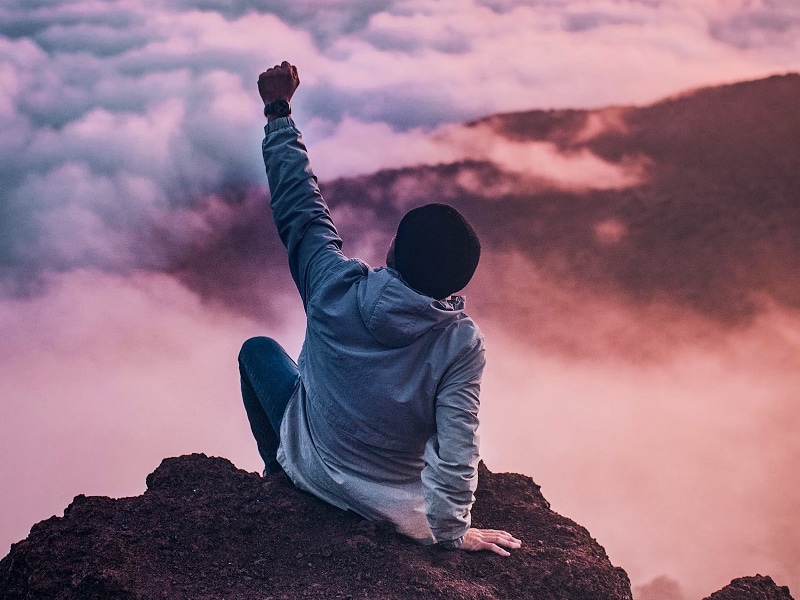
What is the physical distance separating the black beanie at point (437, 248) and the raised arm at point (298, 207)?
0.45 meters

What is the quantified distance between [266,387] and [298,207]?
0.93 meters

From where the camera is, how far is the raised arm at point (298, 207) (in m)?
3.76

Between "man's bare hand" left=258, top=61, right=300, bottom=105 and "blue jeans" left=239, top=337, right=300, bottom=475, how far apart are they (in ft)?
3.97

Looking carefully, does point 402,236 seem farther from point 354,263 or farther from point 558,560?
point 558,560

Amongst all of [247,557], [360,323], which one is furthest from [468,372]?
[247,557]

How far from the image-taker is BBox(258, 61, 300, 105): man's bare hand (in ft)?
12.9

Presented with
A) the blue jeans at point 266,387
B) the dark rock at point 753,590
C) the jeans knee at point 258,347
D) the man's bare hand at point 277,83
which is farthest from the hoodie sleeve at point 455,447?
the man's bare hand at point 277,83

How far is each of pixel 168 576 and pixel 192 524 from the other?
14.3 inches

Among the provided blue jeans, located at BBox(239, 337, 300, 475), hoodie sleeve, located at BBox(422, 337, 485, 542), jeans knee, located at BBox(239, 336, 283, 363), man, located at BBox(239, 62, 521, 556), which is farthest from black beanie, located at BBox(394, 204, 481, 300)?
jeans knee, located at BBox(239, 336, 283, 363)

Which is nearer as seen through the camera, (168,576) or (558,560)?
(168,576)

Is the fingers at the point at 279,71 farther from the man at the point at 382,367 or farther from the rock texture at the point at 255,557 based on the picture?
the rock texture at the point at 255,557

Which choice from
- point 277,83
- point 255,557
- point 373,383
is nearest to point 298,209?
point 277,83

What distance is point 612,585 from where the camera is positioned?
12.5 ft

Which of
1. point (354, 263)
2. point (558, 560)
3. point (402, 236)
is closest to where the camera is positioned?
point (402, 236)
